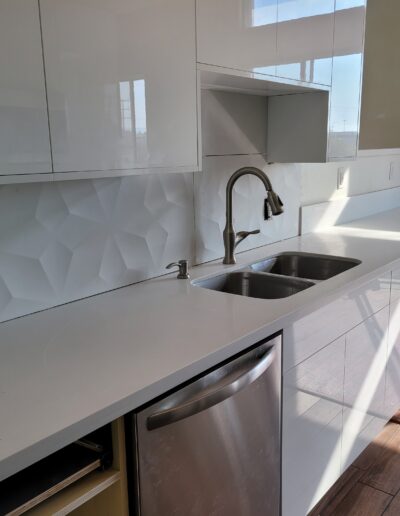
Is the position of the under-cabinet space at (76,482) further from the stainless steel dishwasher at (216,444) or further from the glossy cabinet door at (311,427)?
the glossy cabinet door at (311,427)

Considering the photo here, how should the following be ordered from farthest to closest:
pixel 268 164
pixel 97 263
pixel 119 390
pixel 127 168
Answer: pixel 268 164
pixel 97 263
pixel 127 168
pixel 119 390

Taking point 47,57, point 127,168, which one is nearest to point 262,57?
point 127,168

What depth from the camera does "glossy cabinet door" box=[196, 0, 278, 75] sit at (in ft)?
4.66

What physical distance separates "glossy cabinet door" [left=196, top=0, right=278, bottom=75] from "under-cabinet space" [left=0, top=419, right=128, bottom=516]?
3.39 feet

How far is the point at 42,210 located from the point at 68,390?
607mm

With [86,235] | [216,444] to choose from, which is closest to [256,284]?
[86,235]

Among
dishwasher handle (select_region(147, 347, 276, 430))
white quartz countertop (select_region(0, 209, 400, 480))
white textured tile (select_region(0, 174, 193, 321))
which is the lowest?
dishwasher handle (select_region(147, 347, 276, 430))

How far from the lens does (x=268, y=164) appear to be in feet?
7.64

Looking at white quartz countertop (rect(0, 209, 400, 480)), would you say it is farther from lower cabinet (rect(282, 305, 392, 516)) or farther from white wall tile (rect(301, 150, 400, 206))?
white wall tile (rect(301, 150, 400, 206))

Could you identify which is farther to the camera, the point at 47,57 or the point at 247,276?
the point at 247,276

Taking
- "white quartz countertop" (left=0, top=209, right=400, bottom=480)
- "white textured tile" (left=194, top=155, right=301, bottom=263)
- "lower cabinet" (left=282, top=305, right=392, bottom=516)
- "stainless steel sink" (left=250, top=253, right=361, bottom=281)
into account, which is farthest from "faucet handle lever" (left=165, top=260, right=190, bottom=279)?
"lower cabinet" (left=282, top=305, right=392, bottom=516)

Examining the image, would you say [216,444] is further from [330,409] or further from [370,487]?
[370,487]

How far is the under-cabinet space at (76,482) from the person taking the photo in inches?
35.3

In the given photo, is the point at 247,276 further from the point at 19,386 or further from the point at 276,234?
the point at 19,386
